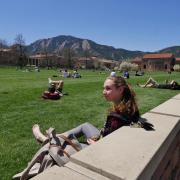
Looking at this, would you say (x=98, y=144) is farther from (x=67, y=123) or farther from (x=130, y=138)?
(x=67, y=123)

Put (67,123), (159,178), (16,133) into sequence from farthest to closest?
(67,123), (16,133), (159,178)

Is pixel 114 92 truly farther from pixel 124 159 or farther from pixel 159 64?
pixel 159 64

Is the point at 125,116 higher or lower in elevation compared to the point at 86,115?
higher

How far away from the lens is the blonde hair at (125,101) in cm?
360

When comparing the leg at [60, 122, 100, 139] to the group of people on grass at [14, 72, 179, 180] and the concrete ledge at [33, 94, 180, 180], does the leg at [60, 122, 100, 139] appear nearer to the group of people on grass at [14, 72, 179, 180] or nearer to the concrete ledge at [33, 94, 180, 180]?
the group of people on grass at [14, 72, 179, 180]

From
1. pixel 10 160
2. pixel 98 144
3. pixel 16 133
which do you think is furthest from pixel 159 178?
pixel 16 133

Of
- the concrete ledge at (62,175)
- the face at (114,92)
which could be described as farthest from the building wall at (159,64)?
the concrete ledge at (62,175)

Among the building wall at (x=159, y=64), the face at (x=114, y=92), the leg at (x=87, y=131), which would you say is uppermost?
the face at (x=114, y=92)

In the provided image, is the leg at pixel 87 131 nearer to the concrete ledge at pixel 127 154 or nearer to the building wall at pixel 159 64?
the concrete ledge at pixel 127 154

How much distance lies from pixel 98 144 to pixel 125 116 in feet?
3.86

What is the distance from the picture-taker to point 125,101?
3.78 metres

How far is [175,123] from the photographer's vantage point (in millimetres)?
3475

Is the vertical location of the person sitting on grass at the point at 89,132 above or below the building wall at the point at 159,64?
above

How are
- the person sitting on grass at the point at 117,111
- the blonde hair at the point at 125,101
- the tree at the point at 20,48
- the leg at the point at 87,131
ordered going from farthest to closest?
the tree at the point at 20,48
the leg at the point at 87,131
the blonde hair at the point at 125,101
the person sitting on grass at the point at 117,111
